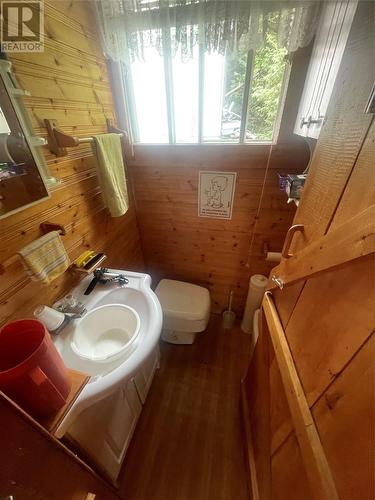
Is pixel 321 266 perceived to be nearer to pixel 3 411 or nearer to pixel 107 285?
pixel 3 411

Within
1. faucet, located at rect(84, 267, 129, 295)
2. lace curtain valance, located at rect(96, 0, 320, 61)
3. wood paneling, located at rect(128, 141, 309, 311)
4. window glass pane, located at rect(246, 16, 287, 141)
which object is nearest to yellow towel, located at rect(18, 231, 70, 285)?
faucet, located at rect(84, 267, 129, 295)

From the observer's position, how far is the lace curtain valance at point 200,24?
2.77 ft

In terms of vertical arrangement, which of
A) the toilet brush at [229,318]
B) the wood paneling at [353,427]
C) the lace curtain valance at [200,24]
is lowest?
the toilet brush at [229,318]

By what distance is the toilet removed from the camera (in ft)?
4.67

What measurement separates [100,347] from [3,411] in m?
0.63

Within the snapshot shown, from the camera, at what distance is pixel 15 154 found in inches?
27.8

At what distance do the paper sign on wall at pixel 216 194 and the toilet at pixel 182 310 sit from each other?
0.63m

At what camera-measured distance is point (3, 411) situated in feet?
1.08

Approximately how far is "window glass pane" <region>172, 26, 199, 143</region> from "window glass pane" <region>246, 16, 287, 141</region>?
316 millimetres

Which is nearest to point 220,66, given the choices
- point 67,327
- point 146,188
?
point 146,188

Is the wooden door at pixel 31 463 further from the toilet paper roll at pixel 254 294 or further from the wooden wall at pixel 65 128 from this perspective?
the toilet paper roll at pixel 254 294

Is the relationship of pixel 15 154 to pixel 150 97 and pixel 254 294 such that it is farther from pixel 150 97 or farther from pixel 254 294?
pixel 254 294

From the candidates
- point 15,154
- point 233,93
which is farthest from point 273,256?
point 15,154

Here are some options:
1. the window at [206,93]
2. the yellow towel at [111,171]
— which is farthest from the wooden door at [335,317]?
the yellow towel at [111,171]
